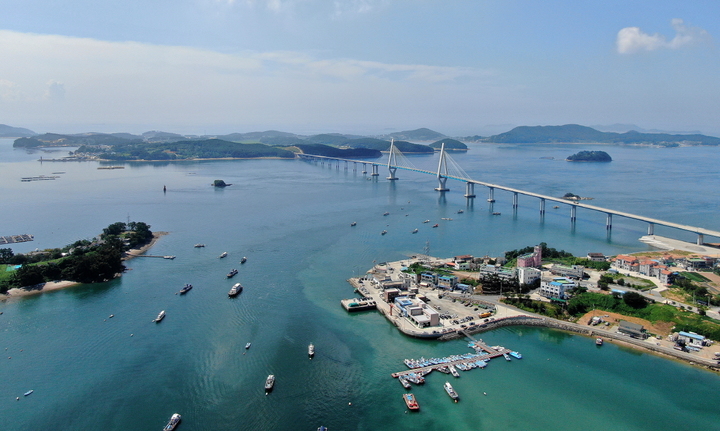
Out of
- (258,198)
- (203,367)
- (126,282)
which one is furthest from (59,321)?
(258,198)

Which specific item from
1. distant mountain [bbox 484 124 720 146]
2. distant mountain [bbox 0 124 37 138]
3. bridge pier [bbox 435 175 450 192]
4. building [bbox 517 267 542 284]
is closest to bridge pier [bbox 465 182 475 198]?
bridge pier [bbox 435 175 450 192]

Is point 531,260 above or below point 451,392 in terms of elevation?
above

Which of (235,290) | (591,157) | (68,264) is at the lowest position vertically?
(235,290)

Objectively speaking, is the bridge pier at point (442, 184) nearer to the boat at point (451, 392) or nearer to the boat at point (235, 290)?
the boat at point (235, 290)

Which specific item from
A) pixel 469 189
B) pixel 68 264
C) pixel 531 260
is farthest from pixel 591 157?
pixel 68 264

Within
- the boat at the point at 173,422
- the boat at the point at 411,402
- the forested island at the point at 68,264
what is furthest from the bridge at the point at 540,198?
the forested island at the point at 68,264

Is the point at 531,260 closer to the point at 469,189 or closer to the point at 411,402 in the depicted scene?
the point at 411,402

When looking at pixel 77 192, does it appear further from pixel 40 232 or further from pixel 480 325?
pixel 480 325
